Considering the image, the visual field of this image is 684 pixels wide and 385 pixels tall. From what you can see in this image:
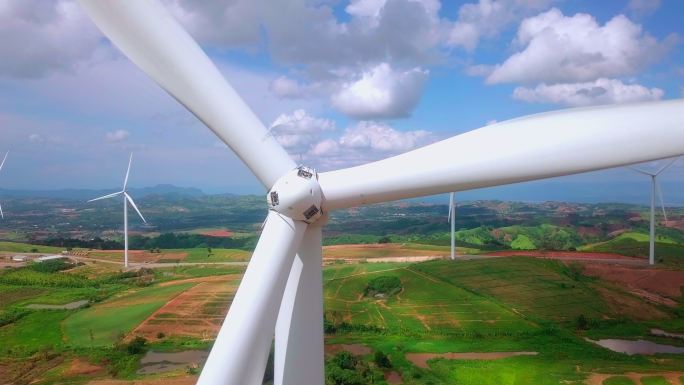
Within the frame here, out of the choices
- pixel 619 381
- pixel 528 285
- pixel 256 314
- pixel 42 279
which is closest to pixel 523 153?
pixel 256 314

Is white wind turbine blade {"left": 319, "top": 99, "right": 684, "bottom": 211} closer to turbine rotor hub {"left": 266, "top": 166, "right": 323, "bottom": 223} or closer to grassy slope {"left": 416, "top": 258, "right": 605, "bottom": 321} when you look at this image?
turbine rotor hub {"left": 266, "top": 166, "right": 323, "bottom": 223}

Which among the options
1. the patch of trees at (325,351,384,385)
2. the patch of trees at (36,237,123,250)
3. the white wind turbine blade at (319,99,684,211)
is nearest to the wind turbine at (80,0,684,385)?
the white wind turbine blade at (319,99,684,211)

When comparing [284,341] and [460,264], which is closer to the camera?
[284,341]

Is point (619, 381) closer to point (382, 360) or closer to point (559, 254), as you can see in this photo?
point (382, 360)

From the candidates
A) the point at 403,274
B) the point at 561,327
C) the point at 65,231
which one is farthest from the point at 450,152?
the point at 65,231

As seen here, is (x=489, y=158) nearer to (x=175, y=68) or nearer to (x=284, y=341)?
(x=284, y=341)
